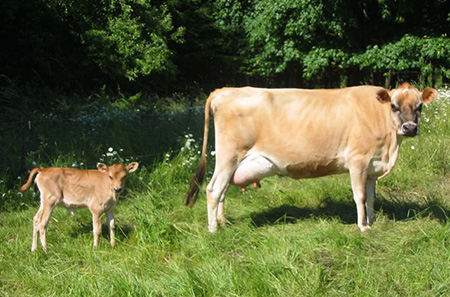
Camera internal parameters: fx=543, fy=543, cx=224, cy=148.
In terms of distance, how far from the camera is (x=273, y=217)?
21.8 feet

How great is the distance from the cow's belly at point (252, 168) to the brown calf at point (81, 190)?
1265 mm

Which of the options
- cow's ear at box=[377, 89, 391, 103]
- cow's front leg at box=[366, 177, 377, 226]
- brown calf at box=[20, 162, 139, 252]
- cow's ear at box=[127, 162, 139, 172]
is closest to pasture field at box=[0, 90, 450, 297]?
cow's front leg at box=[366, 177, 377, 226]

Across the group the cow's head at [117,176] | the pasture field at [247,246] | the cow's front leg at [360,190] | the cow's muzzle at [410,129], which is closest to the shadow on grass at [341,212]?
the pasture field at [247,246]

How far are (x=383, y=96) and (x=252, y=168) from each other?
163 centimetres

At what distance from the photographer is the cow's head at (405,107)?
5.68 metres

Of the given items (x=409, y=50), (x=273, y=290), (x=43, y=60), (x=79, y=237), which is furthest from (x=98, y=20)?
(x=273, y=290)

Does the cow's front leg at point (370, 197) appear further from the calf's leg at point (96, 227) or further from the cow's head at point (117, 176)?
the calf's leg at point (96, 227)

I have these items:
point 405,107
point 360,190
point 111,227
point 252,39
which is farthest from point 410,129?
point 252,39

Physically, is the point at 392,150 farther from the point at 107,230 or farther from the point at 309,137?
the point at 107,230

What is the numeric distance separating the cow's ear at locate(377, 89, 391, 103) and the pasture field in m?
1.34

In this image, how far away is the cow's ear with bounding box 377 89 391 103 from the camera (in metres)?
5.91

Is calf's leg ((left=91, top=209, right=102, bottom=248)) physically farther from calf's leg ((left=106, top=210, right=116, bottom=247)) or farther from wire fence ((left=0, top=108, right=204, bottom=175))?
wire fence ((left=0, top=108, right=204, bottom=175))

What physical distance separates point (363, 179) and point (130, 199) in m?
3.14

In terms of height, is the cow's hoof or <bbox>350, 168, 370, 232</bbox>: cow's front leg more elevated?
<bbox>350, 168, 370, 232</bbox>: cow's front leg
